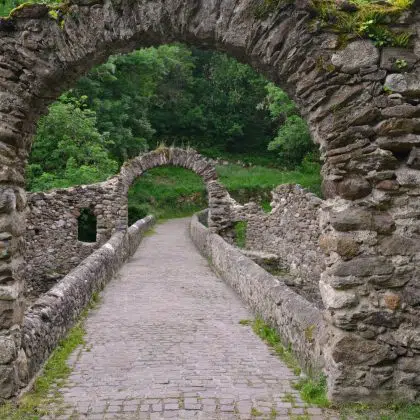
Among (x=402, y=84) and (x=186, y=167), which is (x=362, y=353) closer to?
(x=402, y=84)

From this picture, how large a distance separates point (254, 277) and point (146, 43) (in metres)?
4.51

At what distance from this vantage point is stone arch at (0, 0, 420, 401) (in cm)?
439

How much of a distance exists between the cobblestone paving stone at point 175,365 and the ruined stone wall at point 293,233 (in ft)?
12.7

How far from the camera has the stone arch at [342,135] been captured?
4387 millimetres

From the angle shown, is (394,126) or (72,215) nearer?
(394,126)

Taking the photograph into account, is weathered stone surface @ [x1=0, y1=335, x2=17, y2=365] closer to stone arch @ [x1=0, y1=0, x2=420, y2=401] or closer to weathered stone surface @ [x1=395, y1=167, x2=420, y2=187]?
stone arch @ [x1=0, y1=0, x2=420, y2=401]

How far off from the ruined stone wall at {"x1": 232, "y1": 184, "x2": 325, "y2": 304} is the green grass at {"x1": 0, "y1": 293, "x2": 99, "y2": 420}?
6792 millimetres

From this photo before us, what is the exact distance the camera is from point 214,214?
1684 centimetres

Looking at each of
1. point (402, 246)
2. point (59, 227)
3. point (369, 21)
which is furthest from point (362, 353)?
point (59, 227)

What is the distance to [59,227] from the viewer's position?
16.6 meters

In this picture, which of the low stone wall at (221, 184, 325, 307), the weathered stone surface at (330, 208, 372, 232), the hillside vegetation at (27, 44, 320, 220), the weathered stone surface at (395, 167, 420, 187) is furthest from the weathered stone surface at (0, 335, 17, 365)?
the hillside vegetation at (27, 44, 320, 220)

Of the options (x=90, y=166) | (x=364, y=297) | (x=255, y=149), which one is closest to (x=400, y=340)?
(x=364, y=297)

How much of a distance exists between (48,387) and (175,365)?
1.35 m

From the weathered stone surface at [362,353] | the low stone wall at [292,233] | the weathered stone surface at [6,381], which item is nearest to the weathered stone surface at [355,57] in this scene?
the weathered stone surface at [362,353]
